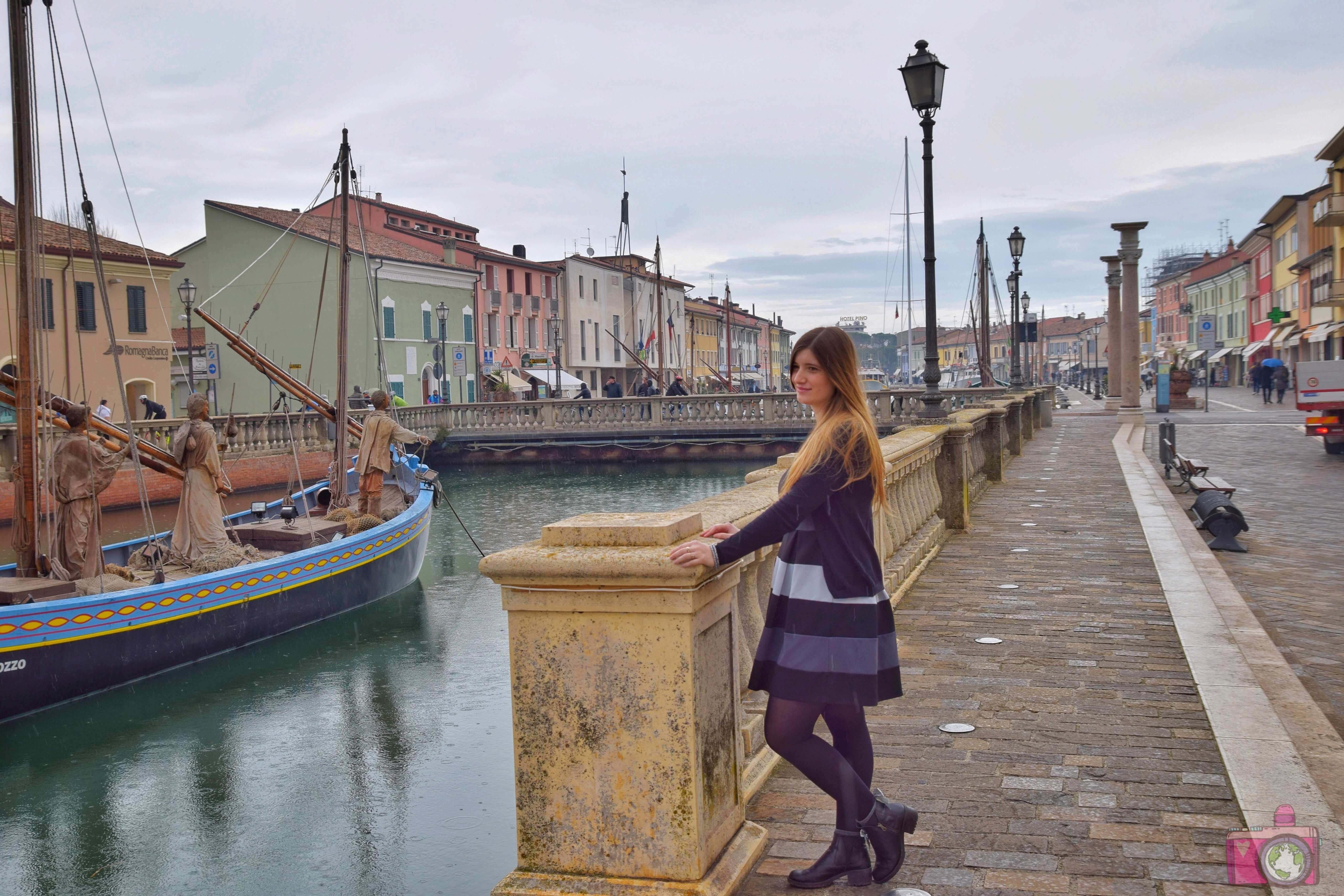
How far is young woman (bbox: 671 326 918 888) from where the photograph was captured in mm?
3164

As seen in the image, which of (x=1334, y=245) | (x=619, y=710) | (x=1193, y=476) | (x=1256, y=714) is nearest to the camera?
(x=619, y=710)

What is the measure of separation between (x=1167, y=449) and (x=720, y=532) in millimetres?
15570

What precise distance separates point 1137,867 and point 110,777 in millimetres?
9128

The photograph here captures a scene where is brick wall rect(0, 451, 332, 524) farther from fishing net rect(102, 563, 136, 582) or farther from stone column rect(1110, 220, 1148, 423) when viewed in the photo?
stone column rect(1110, 220, 1148, 423)

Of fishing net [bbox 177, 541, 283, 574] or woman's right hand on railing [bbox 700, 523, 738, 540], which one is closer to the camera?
woman's right hand on railing [bbox 700, 523, 738, 540]

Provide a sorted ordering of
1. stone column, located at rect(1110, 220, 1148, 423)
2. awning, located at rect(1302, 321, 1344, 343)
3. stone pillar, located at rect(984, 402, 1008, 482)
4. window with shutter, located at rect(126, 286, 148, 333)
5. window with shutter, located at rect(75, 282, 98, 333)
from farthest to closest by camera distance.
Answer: awning, located at rect(1302, 321, 1344, 343) < window with shutter, located at rect(126, 286, 148, 333) < window with shutter, located at rect(75, 282, 98, 333) < stone column, located at rect(1110, 220, 1148, 423) < stone pillar, located at rect(984, 402, 1008, 482)

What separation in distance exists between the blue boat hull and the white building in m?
48.7

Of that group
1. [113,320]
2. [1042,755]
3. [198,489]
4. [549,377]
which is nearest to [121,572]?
[198,489]

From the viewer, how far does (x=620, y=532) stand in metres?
3.22

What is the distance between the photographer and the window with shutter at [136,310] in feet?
126

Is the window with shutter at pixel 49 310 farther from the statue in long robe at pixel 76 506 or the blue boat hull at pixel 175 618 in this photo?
the statue in long robe at pixel 76 506

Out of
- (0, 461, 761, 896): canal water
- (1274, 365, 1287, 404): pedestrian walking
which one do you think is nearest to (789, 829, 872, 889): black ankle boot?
(0, 461, 761, 896): canal water

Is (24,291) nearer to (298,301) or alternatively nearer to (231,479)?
(231,479)

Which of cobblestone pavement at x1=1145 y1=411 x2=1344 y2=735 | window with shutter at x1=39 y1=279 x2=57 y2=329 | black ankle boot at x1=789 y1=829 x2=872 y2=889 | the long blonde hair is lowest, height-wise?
cobblestone pavement at x1=1145 y1=411 x2=1344 y2=735
